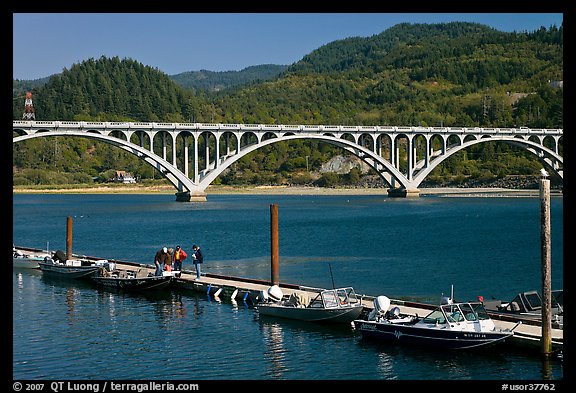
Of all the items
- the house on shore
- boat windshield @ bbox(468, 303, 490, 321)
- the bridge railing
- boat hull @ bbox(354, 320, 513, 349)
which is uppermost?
the bridge railing

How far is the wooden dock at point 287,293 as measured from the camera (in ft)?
80.7

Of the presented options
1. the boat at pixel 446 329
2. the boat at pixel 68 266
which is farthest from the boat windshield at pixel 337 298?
the boat at pixel 68 266

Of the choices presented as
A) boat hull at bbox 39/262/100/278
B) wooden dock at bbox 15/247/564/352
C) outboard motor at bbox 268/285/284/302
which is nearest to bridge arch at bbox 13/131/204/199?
boat hull at bbox 39/262/100/278

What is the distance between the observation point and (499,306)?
29.0 m

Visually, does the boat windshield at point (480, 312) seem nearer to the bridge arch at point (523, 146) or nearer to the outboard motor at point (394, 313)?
the outboard motor at point (394, 313)

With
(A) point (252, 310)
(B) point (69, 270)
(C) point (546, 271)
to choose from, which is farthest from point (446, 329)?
(B) point (69, 270)

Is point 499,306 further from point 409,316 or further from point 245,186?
point 245,186

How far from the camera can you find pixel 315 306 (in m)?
30.1

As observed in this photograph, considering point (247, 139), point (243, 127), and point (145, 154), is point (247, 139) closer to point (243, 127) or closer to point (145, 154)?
point (243, 127)

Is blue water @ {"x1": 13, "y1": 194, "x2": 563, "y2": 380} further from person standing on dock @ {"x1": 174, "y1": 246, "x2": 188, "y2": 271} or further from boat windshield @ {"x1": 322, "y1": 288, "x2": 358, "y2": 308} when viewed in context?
person standing on dock @ {"x1": 174, "y1": 246, "x2": 188, "y2": 271}

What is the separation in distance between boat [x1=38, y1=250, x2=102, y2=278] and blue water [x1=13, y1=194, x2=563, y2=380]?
32.6 inches

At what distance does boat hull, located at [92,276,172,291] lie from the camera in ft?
125

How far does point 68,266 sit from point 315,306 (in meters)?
18.6
